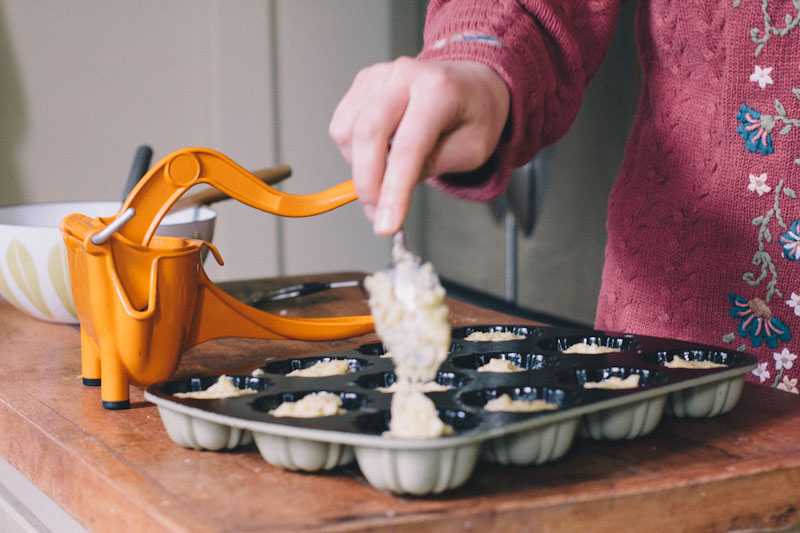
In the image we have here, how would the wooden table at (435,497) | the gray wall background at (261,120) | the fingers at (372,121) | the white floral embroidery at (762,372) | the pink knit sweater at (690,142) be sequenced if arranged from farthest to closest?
the gray wall background at (261,120) → the white floral embroidery at (762,372) → the pink knit sweater at (690,142) → the fingers at (372,121) → the wooden table at (435,497)

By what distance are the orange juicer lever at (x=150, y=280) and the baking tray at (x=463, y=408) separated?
3.0 inches

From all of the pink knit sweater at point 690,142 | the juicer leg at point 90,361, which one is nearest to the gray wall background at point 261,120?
the pink knit sweater at point 690,142

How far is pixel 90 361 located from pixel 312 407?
1.02 ft

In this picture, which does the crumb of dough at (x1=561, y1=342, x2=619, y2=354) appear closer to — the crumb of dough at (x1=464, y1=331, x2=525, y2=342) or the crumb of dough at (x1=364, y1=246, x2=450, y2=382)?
the crumb of dough at (x1=464, y1=331, x2=525, y2=342)

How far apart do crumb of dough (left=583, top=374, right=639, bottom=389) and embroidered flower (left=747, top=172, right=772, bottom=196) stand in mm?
337

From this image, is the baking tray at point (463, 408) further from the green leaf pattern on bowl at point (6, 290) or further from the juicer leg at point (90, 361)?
the green leaf pattern on bowl at point (6, 290)

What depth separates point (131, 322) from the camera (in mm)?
699

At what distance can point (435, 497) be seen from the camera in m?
0.51

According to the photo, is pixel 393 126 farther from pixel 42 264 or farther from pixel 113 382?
pixel 42 264

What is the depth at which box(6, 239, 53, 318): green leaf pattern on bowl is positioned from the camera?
940mm

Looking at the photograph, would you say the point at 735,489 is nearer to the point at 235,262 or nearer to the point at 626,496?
the point at 626,496

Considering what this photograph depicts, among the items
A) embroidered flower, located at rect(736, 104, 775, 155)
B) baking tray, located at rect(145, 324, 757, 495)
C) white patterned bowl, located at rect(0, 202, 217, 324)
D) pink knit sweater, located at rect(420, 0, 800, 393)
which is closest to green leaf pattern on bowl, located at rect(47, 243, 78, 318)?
white patterned bowl, located at rect(0, 202, 217, 324)

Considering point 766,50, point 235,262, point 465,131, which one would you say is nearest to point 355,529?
point 465,131

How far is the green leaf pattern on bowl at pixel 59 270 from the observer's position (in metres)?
0.93
